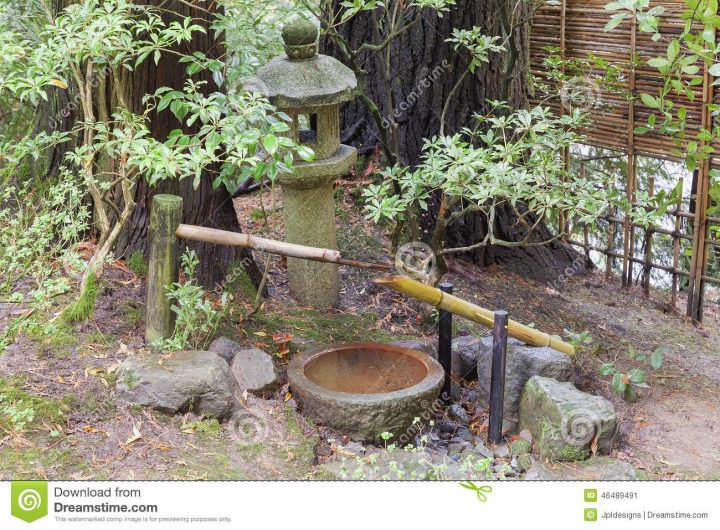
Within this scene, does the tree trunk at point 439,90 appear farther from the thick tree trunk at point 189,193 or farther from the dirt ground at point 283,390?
the thick tree trunk at point 189,193

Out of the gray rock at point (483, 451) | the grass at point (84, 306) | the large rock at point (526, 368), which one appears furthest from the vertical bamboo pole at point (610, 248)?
the grass at point (84, 306)

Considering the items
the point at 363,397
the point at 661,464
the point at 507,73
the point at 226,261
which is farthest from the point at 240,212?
the point at 661,464

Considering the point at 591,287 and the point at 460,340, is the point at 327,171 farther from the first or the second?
the point at 591,287

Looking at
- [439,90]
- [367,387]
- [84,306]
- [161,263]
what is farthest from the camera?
[439,90]

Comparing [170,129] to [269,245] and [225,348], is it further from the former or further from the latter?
[225,348]

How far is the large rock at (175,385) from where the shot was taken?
3775 mm

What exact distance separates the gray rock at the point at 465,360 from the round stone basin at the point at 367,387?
1.83 feet

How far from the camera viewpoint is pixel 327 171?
475 cm

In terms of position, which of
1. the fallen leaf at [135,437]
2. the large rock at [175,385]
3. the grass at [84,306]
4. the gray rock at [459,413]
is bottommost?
the gray rock at [459,413]

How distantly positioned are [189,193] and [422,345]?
1.67m

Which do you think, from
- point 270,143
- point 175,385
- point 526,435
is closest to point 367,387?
point 526,435

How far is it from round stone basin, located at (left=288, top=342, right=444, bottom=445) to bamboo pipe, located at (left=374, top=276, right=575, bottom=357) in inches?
14.1

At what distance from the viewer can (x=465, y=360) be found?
499 cm

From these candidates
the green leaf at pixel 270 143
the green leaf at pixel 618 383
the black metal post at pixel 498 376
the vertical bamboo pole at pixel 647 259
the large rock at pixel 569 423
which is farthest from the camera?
the vertical bamboo pole at pixel 647 259
